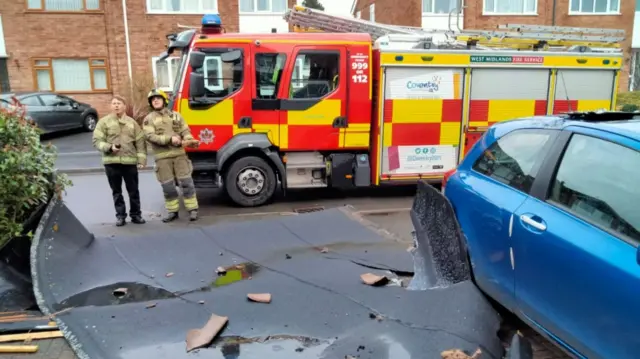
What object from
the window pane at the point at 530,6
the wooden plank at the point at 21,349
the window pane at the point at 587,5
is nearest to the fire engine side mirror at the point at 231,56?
the wooden plank at the point at 21,349

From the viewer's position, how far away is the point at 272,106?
25.2 ft

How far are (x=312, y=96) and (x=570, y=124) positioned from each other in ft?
16.2

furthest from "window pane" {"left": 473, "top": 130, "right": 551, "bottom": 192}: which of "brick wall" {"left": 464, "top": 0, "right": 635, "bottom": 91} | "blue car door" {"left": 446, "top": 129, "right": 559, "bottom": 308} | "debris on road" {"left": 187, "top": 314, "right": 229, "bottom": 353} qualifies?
"brick wall" {"left": 464, "top": 0, "right": 635, "bottom": 91}

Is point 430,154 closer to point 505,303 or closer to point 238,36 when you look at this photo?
point 238,36

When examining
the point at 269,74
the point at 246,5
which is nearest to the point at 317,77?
the point at 269,74

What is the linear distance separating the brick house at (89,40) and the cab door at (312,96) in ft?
42.4

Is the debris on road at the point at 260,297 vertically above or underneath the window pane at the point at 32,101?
underneath

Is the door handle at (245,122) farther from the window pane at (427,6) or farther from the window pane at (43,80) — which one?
the window pane at (427,6)

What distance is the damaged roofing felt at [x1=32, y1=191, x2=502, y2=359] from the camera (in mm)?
3289

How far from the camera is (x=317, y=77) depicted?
7.78 m

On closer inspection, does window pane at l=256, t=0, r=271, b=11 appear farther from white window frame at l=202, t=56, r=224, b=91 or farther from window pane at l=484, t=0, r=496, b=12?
white window frame at l=202, t=56, r=224, b=91

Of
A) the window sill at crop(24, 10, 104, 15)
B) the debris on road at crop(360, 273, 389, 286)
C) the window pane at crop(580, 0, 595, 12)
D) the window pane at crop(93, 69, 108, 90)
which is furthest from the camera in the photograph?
the window pane at crop(580, 0, 595, 12)

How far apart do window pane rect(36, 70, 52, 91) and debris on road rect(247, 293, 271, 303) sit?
766 inches

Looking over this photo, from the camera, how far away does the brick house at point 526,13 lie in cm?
2228
